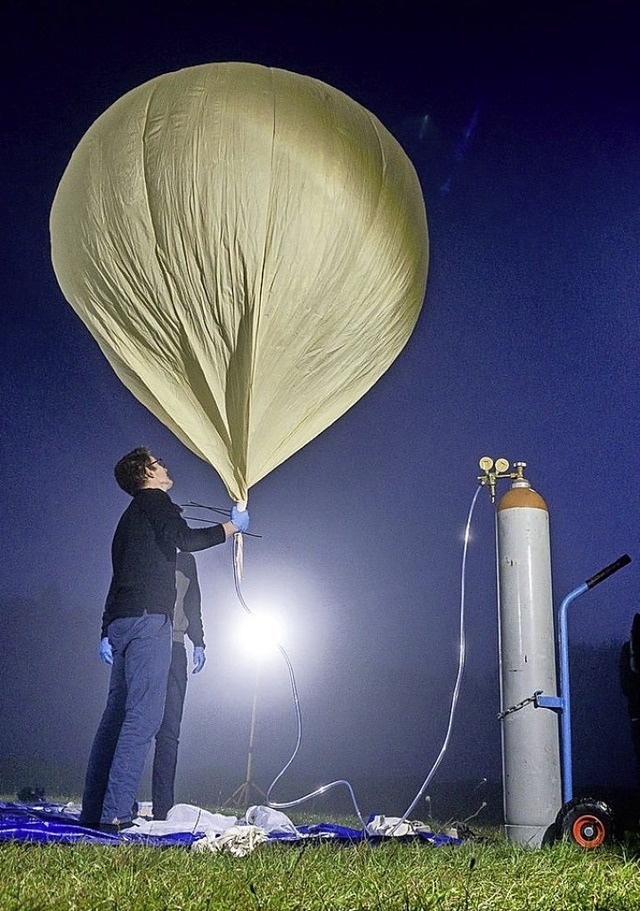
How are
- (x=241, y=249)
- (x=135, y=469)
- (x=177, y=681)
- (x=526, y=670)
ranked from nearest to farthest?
(x=241, y=249)
(x=526, y=670)
(x=135, y=469)
(x=177, y=681)

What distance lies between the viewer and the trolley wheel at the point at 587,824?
2.46 m

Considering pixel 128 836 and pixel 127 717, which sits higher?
pixel 127 717

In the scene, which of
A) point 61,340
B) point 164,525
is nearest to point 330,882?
point 164,525

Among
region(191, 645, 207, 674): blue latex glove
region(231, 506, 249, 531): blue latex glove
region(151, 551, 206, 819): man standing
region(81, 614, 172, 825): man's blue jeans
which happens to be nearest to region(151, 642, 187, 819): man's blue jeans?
region(151, 551, 206, 819): man standing

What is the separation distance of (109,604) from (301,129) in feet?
5.89

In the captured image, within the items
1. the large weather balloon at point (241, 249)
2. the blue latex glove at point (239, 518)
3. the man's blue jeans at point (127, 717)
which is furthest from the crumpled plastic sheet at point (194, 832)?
the large weather balloon at point (241, 249)

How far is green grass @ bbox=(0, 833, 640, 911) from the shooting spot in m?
1.44

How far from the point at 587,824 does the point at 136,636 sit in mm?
1569

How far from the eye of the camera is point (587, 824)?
2.49 m

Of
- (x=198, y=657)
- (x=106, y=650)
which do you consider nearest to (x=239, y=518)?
(x=106, y=650)

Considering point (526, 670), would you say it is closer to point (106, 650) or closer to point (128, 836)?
point (128, 836)

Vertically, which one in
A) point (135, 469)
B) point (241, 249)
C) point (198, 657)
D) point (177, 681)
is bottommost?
point (177, 681)

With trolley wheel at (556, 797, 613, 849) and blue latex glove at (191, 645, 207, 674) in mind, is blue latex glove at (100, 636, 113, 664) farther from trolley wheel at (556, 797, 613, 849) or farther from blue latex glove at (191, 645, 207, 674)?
trolley wheel at (556, 797, 613, 849)

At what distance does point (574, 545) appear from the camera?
4340 millimetres
